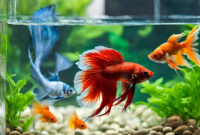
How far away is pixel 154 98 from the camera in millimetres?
2990

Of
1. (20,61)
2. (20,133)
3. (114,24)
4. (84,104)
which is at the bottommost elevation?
(20,133)

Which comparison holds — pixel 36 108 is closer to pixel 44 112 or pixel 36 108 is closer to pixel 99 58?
pixel 44 112

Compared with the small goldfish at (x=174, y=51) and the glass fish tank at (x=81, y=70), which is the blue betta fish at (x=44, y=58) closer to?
the glass fish tank at (x=81, y=70)

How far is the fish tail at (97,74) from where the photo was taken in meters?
1.59

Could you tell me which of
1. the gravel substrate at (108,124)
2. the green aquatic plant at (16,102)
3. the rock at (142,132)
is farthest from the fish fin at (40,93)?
the rock at (142,132)

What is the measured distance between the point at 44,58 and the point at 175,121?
176 cm

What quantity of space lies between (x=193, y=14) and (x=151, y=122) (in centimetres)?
155

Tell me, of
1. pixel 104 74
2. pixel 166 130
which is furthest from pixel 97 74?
pixel 166 130

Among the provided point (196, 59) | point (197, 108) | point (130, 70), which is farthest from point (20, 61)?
point (197, 108)

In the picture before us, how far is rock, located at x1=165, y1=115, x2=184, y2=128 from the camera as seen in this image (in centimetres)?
259

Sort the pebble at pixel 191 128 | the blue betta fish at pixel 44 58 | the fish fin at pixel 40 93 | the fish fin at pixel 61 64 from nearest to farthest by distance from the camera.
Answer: the blue betta fish at pixel 44 58 → the fish fin at pixel 40 93 → the fish fin at pixel 61 64 → the pebble at pixel 191 128

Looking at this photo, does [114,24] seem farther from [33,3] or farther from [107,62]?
[107,62]

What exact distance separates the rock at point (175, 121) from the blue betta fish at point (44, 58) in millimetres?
1366

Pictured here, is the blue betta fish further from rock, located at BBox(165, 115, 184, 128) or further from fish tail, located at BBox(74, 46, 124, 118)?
rock, located at BBox(165, 115, 184, 128)
